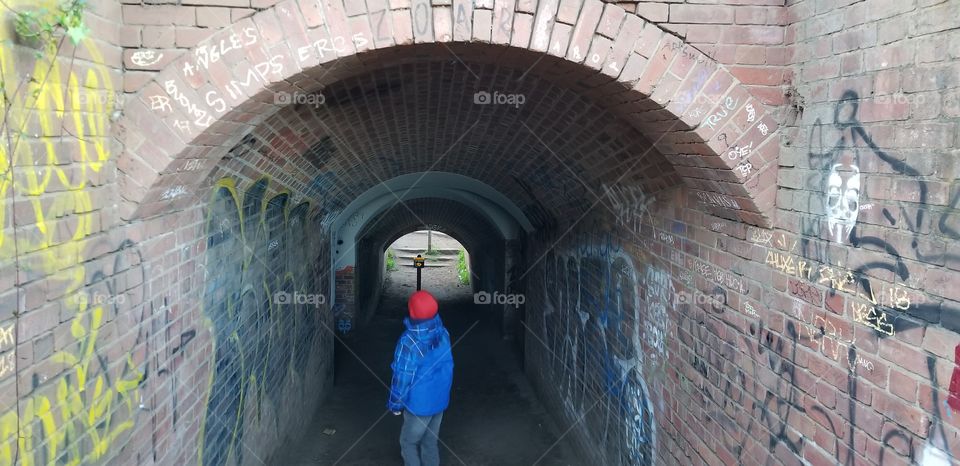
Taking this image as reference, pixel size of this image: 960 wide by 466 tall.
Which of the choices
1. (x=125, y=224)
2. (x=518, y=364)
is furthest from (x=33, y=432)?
(x=518, y=364)

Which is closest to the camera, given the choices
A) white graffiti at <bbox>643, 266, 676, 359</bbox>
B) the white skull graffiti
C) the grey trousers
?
the white skull graffiti

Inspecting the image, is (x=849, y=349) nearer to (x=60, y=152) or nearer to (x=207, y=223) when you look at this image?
(x=60, y=152)

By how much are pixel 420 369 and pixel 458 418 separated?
3.01 m

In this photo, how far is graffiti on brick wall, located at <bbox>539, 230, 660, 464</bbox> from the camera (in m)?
5.09

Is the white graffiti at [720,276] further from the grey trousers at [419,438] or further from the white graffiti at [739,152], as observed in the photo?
the grey trousers at [419,438]

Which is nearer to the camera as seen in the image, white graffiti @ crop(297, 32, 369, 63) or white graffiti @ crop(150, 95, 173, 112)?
white graffiti @ crop(150, 95, 173, 112)

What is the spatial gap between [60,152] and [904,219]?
127 inches

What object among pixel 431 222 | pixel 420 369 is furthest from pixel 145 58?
pixel 431 222

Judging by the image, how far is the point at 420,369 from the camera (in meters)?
5.84

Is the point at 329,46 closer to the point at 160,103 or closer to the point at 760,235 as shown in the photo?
the point at 160,103

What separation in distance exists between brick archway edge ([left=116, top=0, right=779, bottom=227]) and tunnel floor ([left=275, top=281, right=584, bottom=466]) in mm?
4365

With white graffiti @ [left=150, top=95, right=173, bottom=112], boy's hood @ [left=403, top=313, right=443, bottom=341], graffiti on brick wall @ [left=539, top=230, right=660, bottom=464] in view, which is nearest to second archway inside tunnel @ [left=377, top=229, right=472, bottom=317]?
graffiti on brick wall @ [left=539, top=230, right=660, bottom=464]

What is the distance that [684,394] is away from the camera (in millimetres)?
4371

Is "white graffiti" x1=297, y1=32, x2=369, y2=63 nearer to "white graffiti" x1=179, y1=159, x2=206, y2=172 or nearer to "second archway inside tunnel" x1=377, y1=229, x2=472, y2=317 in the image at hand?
"white graffiti" x1=179, y1=159, x2=206, y2=172
